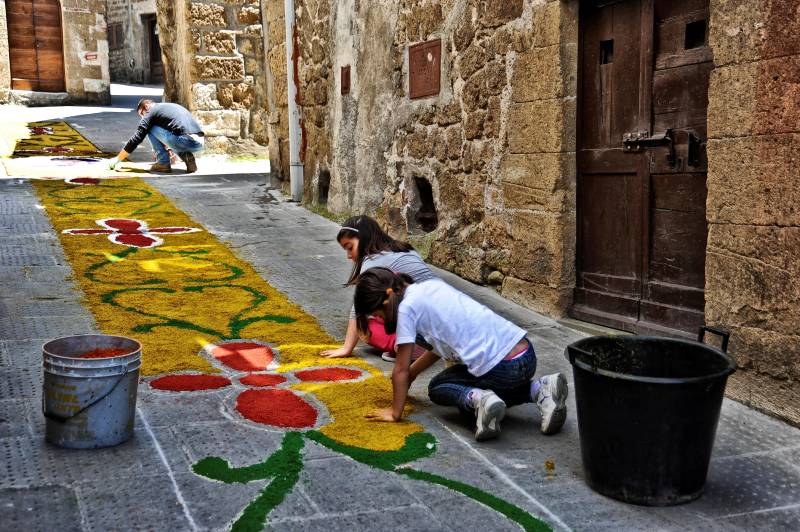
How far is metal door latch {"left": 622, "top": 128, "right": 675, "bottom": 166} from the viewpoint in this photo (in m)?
4.71

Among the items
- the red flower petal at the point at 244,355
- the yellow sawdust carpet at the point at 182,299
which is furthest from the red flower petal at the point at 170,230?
the red flower petal at the point at 244,355

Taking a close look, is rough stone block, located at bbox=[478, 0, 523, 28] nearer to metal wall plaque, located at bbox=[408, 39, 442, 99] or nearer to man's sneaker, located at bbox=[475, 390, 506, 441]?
metal wall plaque, located at bbox=[408, 39, 442, 99]

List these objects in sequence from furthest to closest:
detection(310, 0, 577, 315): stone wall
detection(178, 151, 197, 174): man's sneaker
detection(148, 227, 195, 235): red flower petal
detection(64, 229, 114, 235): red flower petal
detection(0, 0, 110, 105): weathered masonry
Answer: detection(0, 0, 110, 105): weathered masonry, detection(178, 151, 197, 174): man's sneaker, detection(148, 227, 195, 235): red flower petal, detection(64, 229, 114, 235): red flower petal, detection(310, 0, 577, 315): stone wall

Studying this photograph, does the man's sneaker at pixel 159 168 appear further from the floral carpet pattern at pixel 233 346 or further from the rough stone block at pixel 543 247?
the rough stone block at pixel 543 247

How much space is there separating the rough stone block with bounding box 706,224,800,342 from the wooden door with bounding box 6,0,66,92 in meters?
18.0

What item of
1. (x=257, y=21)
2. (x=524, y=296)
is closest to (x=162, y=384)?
(x=524, y=296)

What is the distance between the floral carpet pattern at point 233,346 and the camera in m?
3.30

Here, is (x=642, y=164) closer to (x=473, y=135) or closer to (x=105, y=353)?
(x=473, y=135)

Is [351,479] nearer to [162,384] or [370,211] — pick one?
[162,384]

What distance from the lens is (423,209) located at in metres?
7.31

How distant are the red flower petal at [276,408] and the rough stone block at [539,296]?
7.12ft

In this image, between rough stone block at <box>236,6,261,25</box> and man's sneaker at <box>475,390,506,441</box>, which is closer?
man's sneaker at <box>475,390,506,441</box>

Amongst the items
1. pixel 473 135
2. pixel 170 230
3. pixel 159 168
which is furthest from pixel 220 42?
pixel 473 135

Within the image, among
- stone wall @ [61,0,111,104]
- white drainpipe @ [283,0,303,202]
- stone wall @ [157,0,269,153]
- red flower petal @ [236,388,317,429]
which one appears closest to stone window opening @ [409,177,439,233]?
→ white drainpipe @ [283,0,303,202]
